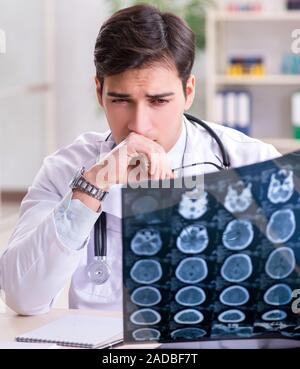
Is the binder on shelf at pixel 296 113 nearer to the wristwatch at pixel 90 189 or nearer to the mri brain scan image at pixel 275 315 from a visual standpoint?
the wristwatch at pixel 90 189

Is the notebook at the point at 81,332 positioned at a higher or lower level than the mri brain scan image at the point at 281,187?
lower

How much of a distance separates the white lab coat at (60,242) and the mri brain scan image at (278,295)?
0.87 feet

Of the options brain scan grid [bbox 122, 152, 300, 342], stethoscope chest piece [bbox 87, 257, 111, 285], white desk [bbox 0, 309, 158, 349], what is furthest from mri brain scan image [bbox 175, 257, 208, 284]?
stethoscope chest piece [bbox 87, 257, 111, 285]

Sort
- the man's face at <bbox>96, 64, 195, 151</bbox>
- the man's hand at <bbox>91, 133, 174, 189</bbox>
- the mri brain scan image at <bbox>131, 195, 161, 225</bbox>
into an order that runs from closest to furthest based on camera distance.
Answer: the mri brain scan image at <bbox>131, 195, 161, 225</bbox>
the man's hand at <bbox>91, 133, 174, 189</bbox>
the man's face at <bbox>96, 64, 195, 151</bbox>

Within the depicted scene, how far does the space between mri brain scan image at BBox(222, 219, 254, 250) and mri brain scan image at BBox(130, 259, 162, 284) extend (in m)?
0.08

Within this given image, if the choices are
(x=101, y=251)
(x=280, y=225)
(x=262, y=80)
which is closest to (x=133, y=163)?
(x=101, y=251)

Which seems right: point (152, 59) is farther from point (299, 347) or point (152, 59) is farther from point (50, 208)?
point (299, 347)

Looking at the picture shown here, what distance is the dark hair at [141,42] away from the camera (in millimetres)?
1232

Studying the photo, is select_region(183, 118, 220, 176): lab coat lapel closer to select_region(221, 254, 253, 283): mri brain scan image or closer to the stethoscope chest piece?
the stethoscope chest piece

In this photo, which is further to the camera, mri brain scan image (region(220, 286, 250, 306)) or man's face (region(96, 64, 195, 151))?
man's face (region(96, 64, 195, 151))

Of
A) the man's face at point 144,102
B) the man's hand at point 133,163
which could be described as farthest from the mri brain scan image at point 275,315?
the man's face at point 144,102

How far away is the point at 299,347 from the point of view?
0.94 m

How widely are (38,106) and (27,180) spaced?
386mm

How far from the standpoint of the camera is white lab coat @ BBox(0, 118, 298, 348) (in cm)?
115
